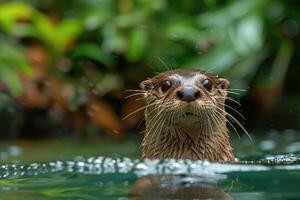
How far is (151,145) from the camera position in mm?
3939

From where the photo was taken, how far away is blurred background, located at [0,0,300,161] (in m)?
6.26

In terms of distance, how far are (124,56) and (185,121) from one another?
309cm

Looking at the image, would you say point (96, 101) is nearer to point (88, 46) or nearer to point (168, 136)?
point (88, 46)

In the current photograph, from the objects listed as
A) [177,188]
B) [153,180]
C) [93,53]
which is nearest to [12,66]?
[93,53]

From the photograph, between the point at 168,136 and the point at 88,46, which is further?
the point at 88,46

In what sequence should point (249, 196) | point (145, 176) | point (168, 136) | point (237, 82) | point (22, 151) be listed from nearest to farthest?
point (249, 196) < point (145, 176) < point (168, 136) < point (22, 151) < point (237, 82)

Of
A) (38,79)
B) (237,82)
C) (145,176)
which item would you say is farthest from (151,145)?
(38,79)

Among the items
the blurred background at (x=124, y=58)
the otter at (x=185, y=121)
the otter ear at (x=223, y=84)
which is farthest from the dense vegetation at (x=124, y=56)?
the otter at (x=185, y=121)

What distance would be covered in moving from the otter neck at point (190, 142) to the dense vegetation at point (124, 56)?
223 centimetres

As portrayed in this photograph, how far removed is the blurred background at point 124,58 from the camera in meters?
6.26

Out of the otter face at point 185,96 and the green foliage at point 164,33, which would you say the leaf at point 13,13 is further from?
the otter face at point 185,96

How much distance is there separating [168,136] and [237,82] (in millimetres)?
2455

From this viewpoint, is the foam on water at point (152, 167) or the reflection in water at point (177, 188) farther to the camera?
the foam on water at point (152, 167)

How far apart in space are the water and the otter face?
19 centimetres
